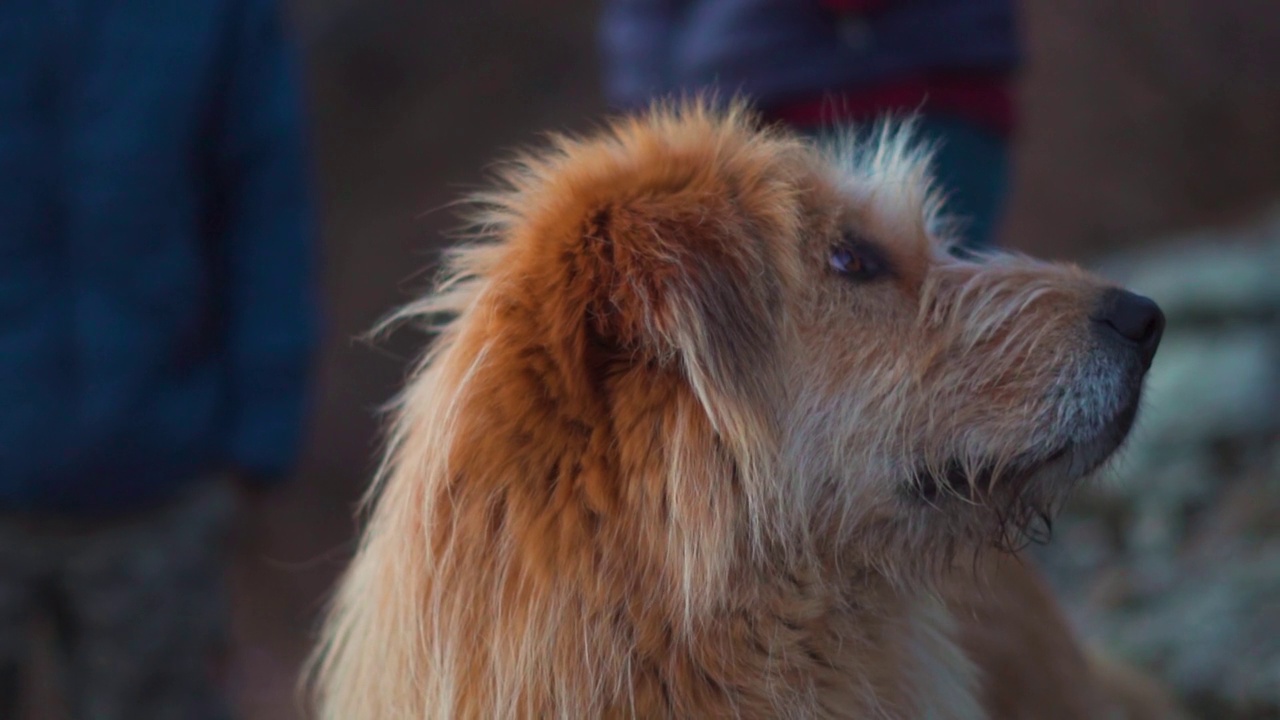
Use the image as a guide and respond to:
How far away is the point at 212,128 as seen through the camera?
3.24 metres

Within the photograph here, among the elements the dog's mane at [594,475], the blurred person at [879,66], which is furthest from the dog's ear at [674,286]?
the blurred person at [879,66]

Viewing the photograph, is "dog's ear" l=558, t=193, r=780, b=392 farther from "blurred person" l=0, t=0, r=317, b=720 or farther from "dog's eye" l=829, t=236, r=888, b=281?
"blurred person" l=0, t=0, r=317, b=720

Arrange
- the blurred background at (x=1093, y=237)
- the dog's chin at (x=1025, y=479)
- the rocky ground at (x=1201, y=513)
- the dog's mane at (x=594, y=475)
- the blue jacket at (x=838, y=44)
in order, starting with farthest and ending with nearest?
the blurred background at (x=1093, y=237)
the rocky ground at (x=1201, y=513)
the blue jacket at (x=838, y=44)
the dog's chin at (x=1025, y=479)
the dog's mane at (x=594, y=475)

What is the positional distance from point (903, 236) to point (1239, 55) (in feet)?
21.1

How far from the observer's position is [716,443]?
1.94 meters

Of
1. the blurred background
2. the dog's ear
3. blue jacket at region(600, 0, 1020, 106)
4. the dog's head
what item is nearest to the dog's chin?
the dog's head

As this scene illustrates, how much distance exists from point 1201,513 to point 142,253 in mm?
4106

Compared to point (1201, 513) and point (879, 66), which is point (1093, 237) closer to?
point (1201, 513)

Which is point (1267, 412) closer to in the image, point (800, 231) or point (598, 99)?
point (800, 231)

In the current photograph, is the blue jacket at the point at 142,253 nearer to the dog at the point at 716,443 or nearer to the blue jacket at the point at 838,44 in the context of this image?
the dog at the point at 716,443

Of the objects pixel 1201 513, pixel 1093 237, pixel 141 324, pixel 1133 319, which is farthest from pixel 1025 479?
pixel 1093 237

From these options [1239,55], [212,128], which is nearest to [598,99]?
[1239,55]

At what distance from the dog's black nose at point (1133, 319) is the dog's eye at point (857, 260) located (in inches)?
15.1

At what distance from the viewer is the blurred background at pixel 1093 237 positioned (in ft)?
14.0
